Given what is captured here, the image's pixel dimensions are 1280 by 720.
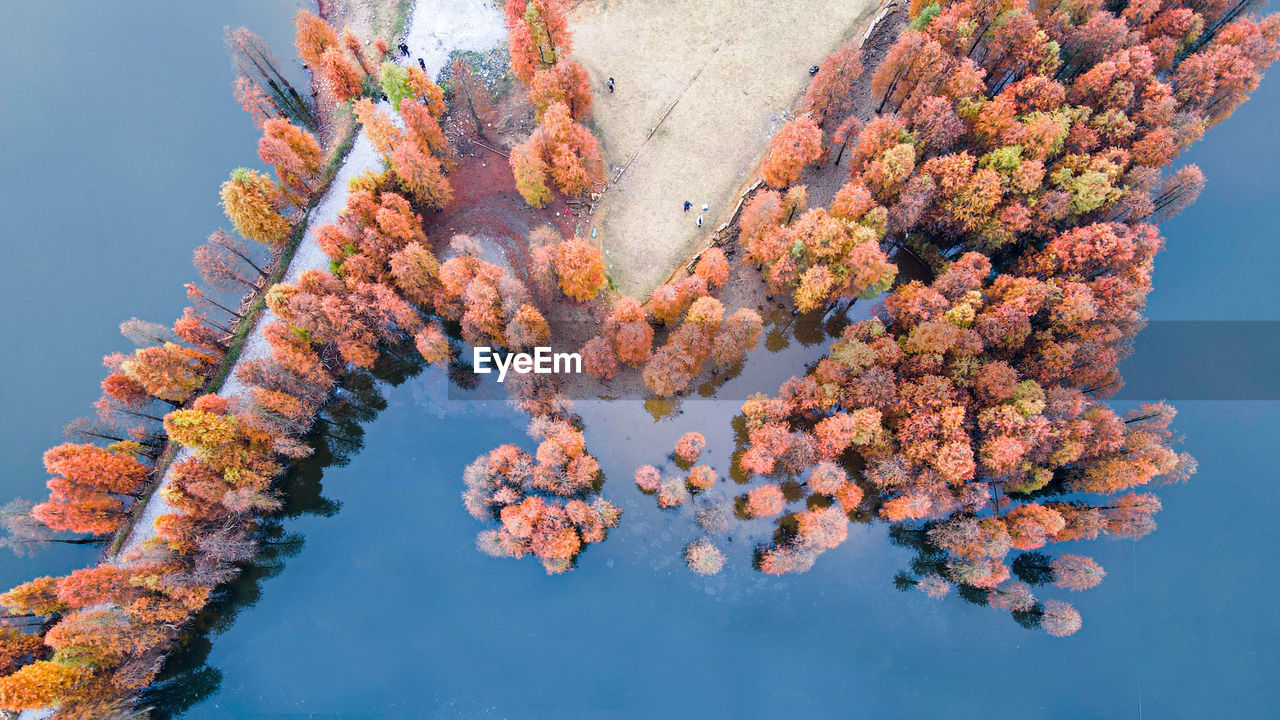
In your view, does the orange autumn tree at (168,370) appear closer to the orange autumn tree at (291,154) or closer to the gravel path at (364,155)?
the gravel path at (364,155)

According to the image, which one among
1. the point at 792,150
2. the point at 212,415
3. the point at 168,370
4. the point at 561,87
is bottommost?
the point at 212,415

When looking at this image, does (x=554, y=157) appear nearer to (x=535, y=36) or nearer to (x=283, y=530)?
(x=535, y=36)

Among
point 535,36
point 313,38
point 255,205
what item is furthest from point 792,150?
point 313,38

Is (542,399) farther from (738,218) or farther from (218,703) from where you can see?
(218,703)

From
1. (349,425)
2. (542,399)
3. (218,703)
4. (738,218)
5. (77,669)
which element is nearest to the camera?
(77,669)

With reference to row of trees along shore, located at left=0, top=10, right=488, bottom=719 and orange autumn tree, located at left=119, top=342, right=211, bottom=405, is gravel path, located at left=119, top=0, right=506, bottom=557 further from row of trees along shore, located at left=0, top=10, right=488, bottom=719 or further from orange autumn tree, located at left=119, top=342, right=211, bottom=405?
orange autumn tree, located at left=119, top=342, right=211, bottom=405

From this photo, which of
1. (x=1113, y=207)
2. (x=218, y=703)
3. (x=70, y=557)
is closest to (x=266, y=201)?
(x=70, y=557)
